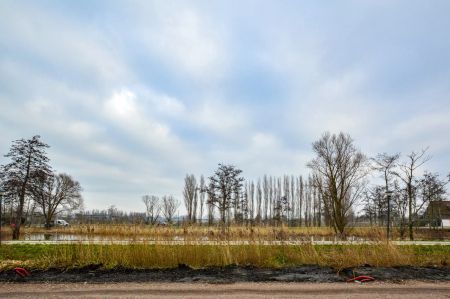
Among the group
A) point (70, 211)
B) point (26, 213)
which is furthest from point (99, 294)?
point (70, 211)

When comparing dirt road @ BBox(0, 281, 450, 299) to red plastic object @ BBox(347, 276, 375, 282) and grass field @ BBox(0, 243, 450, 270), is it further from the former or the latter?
grass field @ BBox(0, 243, 450, 270)

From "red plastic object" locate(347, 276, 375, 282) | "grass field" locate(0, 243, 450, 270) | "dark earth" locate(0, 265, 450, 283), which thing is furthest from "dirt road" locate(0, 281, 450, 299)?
"grass field" locate(0, 243, 450, 270)

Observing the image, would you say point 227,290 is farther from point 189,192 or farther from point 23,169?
point 189,192

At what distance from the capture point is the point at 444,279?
8.43 m

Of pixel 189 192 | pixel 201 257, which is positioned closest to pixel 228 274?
pixel 201 257

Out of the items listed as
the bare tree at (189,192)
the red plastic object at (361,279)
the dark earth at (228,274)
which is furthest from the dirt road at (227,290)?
the bare tree at (189,192)

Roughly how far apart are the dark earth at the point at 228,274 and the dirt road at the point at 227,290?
419mm

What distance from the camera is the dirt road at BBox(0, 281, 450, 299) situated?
6.69 metres

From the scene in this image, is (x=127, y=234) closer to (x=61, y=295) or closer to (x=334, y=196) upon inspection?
(x=61, y=295)

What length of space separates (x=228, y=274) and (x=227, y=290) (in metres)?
1.56

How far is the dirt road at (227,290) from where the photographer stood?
6688mm

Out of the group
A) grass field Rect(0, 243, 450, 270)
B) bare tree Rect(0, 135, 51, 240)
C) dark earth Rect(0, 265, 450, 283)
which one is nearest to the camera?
dark earth Rect(0, 265, 450, 283)

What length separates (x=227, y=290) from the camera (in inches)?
281

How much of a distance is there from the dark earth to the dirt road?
0.42 m
